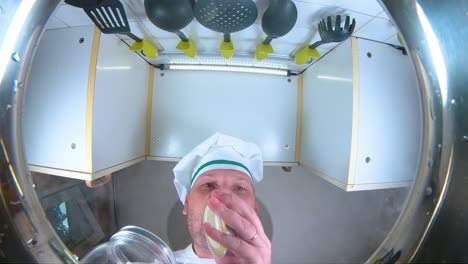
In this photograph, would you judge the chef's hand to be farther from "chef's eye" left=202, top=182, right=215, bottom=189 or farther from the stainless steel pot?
"chef's eye" left=202, top=182, right=215, bottom=189

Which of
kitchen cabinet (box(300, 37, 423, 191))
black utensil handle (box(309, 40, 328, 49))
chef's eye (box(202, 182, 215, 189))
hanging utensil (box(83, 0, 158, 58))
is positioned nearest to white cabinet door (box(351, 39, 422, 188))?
kitchen cabinet (box(300, 37, 423, 191))

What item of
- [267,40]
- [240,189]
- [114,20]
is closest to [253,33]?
[267,40]

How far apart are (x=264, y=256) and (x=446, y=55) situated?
0.85ft

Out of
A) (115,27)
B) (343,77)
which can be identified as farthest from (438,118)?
(115,27)

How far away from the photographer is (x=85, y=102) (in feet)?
1.26

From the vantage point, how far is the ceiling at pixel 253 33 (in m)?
0.28

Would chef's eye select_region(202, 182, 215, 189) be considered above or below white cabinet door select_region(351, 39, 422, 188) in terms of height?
below

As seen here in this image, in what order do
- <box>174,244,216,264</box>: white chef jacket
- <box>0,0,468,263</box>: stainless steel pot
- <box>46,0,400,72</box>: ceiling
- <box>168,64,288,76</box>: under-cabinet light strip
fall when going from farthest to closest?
<box>174,244,216,264</box>: white chef jacket
<box>168,64,288,76</box>: under-cabinet light strip
<box>46,0,400,72</box>: ceiling
<box>0,0,468,263</box>: stainless steel pot

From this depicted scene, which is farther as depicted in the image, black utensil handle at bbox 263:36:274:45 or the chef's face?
the chef's face

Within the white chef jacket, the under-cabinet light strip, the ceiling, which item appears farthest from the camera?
the white chef jacket

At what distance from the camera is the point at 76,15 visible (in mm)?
339

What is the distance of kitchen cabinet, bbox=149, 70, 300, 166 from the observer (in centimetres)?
44

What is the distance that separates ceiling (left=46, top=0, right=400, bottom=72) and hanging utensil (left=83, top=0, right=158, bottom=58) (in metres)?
0.01

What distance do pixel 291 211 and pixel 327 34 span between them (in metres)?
0.50
